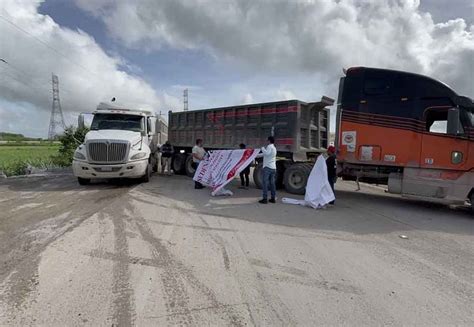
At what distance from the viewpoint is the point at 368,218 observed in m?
8.08

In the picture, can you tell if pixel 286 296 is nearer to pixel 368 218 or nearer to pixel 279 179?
pixel 368 218

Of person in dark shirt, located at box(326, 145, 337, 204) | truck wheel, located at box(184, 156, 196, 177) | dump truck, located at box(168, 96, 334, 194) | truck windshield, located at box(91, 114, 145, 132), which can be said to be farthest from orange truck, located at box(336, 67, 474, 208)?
truck windshield, located at box(91, 114, 145, 132)

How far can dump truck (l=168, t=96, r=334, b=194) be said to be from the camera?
36.4 feet

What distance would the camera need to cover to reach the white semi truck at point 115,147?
11734mm

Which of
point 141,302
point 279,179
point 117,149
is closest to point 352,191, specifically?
point 279,179

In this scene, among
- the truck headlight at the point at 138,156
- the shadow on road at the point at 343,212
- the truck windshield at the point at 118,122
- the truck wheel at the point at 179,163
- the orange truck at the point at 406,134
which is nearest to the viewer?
the shadow on road at the point at 343,212

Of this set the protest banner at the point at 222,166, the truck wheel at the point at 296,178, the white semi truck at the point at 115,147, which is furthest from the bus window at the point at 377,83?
the white semi truck at the point at 115,147

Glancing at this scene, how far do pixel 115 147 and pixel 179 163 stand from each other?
4.81m

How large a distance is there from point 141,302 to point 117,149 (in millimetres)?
8833

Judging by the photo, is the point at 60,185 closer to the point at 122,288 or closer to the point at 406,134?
the point at 122,288

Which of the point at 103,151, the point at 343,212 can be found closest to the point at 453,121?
the point at 343,212

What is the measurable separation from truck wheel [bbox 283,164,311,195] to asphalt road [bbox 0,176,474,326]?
2.19 meters

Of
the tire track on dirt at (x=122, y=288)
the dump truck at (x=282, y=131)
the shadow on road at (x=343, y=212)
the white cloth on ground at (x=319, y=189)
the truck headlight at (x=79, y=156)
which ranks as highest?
the dump truck at (x=282, y=131)

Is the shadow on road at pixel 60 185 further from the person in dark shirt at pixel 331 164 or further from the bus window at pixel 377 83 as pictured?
the bus window at pixel 377 83
